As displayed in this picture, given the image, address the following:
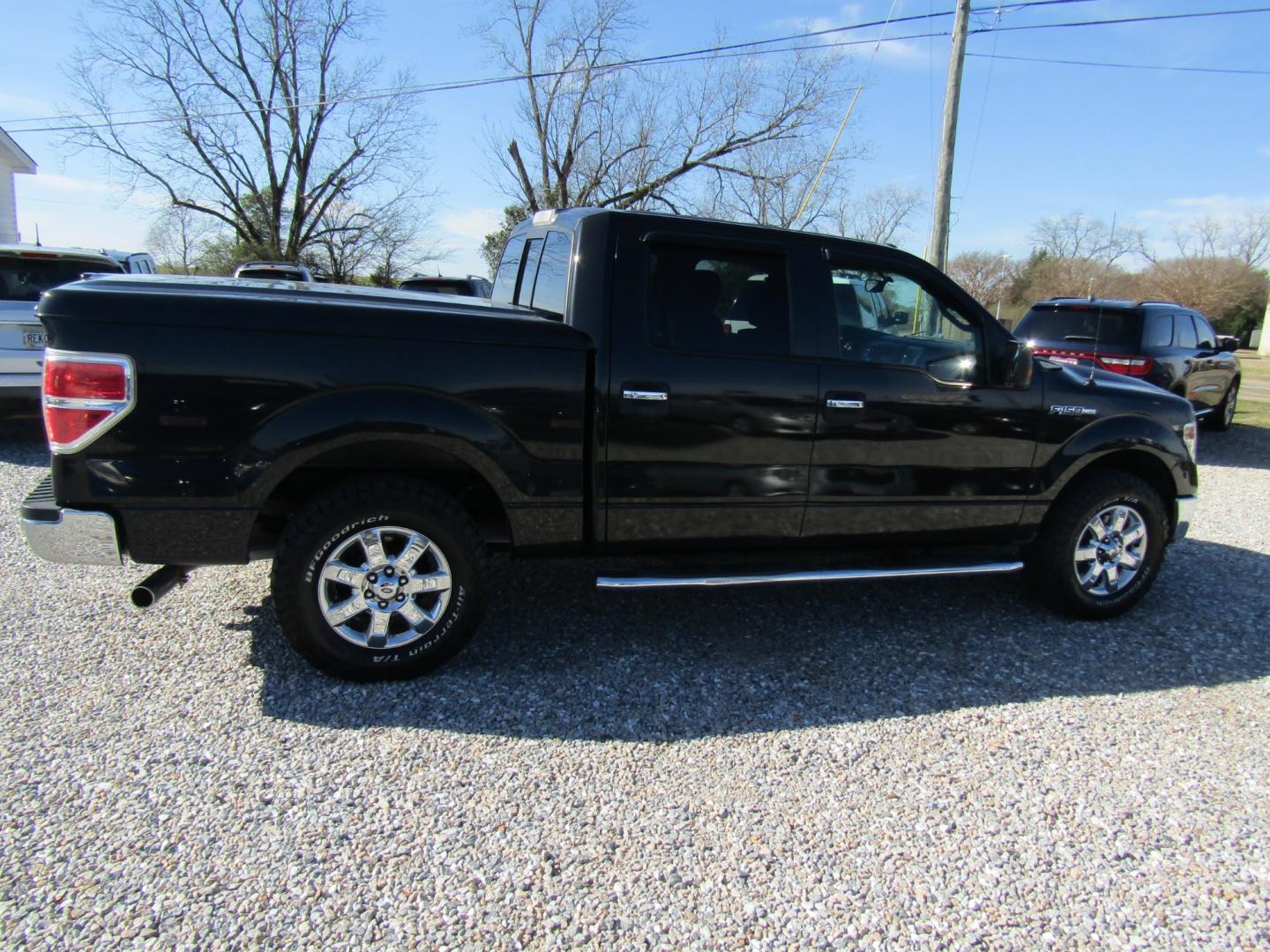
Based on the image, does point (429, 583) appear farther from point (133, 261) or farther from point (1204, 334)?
point (1204, 334)

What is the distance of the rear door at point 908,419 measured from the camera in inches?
153

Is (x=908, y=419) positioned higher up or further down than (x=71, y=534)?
higher up

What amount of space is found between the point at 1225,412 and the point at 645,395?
12.4 meters

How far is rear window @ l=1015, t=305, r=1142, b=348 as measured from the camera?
9211mm

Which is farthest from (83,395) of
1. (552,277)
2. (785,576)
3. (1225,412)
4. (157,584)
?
(1225,412)

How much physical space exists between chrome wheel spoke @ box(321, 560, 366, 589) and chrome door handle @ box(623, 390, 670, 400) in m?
1.33

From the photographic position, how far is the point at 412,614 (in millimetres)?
3449

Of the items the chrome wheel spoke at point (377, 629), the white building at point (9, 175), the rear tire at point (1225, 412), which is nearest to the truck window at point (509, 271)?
the chrome wheel spoke at point (377, 629)

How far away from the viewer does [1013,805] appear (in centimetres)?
285

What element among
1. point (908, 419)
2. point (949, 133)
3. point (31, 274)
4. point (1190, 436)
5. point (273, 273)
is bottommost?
point (1190, 436)

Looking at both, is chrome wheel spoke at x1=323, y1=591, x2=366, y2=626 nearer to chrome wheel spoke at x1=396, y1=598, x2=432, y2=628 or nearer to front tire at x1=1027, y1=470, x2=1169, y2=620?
chrome wheel spoke at x1=396, y1=598, x2=432, y2=628

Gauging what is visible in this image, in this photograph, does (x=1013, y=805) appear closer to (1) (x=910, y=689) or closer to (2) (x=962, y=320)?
(1) (x=910, y=689)

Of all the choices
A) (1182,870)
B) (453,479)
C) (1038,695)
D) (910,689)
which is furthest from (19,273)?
(1182,870)

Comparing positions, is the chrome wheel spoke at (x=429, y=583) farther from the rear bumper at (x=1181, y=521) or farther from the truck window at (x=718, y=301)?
the rear bumper at (x=1181, y=521)
